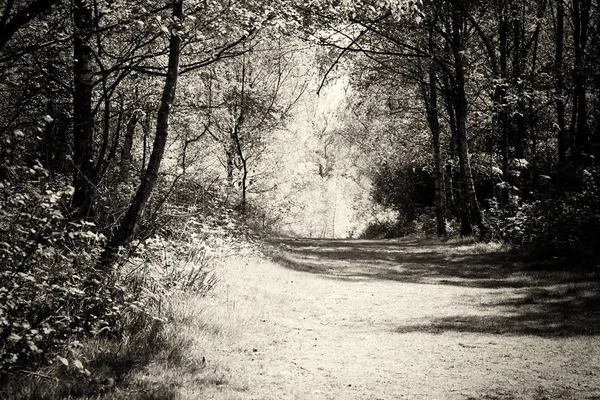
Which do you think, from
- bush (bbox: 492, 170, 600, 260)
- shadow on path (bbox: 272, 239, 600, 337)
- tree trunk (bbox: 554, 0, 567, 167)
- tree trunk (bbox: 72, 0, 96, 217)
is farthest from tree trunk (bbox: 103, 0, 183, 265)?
tree trunk (bbox: 554, 0, 567, 167)

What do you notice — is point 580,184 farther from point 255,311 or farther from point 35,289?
point 35,289

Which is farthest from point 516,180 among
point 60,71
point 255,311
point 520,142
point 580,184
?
point 60,71

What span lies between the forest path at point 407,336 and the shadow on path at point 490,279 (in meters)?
0.04

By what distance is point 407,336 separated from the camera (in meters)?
7.03

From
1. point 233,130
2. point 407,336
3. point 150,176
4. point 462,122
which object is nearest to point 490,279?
point 407,336

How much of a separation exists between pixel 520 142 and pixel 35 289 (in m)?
18.4

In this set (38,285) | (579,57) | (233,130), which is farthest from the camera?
(233,130)

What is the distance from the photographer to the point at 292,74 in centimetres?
2684

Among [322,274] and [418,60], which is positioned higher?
[418,60]

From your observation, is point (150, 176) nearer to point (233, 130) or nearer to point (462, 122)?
point (462, 122)

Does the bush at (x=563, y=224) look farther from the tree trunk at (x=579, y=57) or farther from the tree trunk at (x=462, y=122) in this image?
the tree trunk at (x=579, y=57)

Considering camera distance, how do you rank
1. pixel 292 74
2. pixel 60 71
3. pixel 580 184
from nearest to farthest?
pixel 60 71
pixel 580 184
pixel 292 74

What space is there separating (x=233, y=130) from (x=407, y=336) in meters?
18.5

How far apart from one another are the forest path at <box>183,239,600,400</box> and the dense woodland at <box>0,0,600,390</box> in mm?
1336
